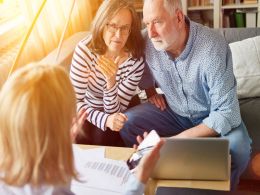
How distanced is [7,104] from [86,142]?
0.84 meters

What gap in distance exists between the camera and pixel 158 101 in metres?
1.73

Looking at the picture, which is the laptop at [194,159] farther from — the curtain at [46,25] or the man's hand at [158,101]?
the curtain at [46,25]

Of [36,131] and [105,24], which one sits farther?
[105,24]

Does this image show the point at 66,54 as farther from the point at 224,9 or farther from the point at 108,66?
the point at 224,9

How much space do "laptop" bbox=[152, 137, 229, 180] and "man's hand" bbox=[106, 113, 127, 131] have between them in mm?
330

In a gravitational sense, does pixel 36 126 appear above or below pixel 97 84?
above

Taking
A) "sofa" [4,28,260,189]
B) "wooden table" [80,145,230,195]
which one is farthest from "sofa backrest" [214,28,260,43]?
"wooden table" [80,145,230,195]

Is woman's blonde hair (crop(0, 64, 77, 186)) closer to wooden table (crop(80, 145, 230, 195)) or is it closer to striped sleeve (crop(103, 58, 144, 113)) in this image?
wooden table (crop(80, 145, 230, 195))

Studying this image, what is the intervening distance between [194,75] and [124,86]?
11.3 inches

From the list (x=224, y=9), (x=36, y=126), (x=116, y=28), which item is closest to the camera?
(x=36, y=126)

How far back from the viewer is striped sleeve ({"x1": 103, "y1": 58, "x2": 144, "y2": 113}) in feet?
5.12

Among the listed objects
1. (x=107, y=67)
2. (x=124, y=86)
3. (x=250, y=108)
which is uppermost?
(x=107, y=67)

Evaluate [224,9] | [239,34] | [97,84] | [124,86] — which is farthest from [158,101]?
[224,9]

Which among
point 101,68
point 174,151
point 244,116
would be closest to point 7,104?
point 174,151
